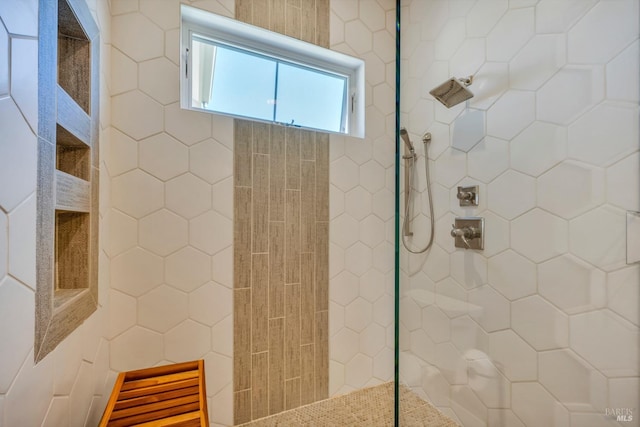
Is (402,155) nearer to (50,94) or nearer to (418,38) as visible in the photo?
(418,38)

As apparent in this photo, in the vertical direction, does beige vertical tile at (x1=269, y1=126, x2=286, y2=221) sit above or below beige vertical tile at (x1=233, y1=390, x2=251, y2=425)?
above

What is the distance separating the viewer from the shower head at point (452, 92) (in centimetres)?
109

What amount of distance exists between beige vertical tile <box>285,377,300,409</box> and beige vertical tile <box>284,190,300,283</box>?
1.57ft

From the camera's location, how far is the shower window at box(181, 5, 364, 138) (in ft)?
4.17

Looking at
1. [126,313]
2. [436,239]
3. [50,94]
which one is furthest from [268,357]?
[50,94]

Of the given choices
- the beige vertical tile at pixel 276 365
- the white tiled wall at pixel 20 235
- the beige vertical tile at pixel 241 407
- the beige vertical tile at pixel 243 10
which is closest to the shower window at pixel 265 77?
the beige vertical tile at pixel 243 10

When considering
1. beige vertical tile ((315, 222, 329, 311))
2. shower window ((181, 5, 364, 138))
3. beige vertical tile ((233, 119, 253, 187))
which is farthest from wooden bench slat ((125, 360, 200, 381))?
shower window ((181, 5, 364, 138))

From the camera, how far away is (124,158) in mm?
1053

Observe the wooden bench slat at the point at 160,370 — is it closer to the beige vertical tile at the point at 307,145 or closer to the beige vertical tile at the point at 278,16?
the beige vertical tile at the point at 307,145

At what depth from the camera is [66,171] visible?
2.58 ft

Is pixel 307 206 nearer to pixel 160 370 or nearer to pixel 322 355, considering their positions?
pixel 322 355

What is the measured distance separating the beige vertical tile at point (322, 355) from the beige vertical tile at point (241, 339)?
1.10 feet

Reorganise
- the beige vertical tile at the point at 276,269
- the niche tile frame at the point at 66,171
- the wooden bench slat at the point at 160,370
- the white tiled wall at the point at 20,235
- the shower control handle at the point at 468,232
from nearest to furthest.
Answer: the white tiled wall at the point at 20,235
the niche tile frame at the point at 66,171
the wooden bench slat at the point at 160,370
the shower control handle at the point at 468,232
the beige vertical tile at the point at 276,269

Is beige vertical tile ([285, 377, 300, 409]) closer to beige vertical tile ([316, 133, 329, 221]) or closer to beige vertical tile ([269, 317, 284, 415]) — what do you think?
beige vertical tile ([269, 317, 284, 415])
